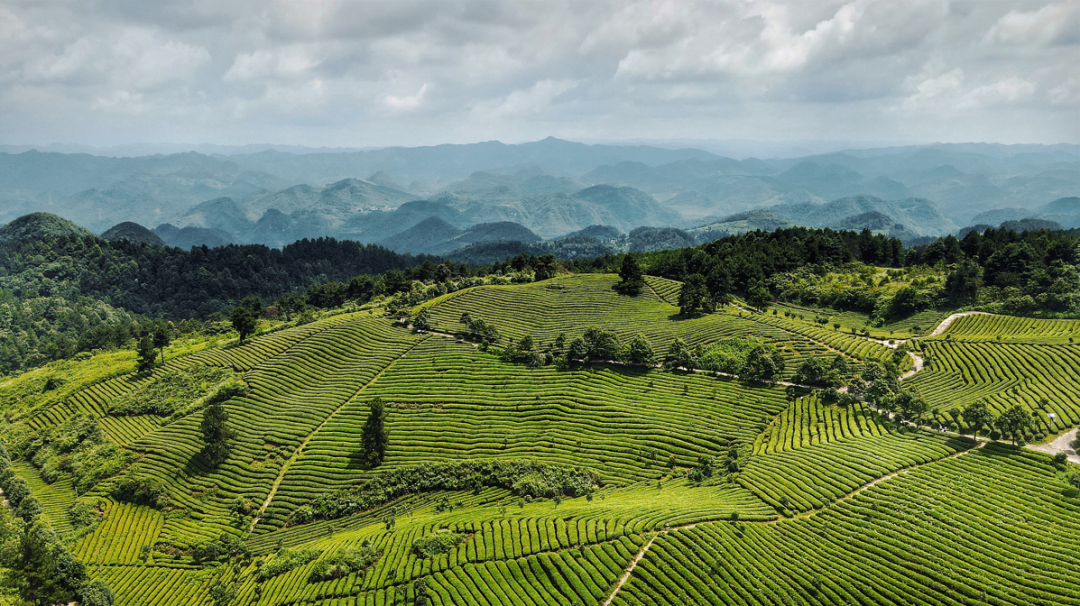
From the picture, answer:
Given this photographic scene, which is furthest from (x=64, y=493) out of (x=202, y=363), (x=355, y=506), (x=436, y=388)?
(x=436, y=388)

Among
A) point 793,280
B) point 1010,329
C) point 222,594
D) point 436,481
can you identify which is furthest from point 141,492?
point 1010,329

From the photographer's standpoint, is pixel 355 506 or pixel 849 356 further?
pixel 849 356

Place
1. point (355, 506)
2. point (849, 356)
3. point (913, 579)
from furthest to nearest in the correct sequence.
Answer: point (849, 356), point (355, 506), point (913, 579)

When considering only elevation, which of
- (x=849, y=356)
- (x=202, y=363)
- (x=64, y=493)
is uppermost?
(x=849, y=356)

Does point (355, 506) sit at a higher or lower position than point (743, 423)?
lower

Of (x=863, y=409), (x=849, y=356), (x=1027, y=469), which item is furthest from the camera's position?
(x=849, y=356)

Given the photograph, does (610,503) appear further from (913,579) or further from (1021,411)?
(1021,411)

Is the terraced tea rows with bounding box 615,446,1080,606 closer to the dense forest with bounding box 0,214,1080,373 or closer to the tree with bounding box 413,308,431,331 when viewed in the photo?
the dense forest with bounding box 0,214,1080,373

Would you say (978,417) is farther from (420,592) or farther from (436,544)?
(420,592)
